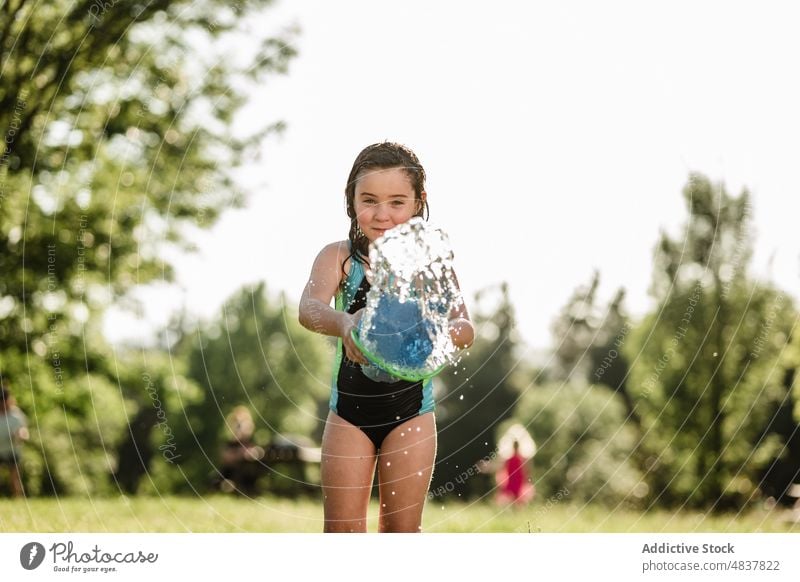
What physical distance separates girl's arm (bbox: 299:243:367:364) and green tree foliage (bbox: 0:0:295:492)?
8.06 m

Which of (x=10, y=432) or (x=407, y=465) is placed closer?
(x=407, y=465)

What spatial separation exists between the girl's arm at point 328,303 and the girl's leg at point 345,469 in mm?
449

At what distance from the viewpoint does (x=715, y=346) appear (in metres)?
25.6

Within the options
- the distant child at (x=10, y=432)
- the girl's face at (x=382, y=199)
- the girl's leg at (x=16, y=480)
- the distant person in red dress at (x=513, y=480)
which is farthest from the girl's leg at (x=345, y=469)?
the distant person in red dress at (x=513, y=480)

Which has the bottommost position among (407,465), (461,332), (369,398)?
(407,465)

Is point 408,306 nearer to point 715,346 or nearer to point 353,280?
point 353,280

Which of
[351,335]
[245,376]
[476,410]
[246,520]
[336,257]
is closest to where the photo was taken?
[351,335]

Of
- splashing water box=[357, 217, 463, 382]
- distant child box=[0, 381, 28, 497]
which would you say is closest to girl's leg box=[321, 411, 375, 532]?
splashing water box=[357, 217, 463, 382]

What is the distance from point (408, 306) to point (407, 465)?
94cm

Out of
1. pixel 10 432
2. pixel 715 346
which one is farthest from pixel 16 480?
pixel 715 346

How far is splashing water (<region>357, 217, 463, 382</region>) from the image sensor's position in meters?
4.28

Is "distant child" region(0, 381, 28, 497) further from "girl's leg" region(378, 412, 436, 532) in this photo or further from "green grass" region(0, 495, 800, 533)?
"girl's leg" region(378, 412, 436, 532)
